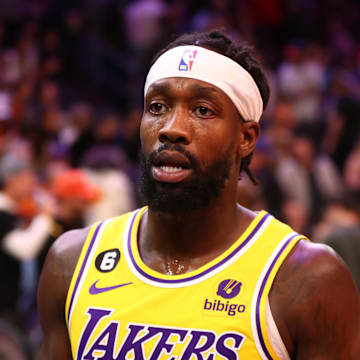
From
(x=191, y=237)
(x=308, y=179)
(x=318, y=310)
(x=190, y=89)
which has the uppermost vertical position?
(x=190, y=89)

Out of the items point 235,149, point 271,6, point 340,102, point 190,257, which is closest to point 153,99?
point 235,149

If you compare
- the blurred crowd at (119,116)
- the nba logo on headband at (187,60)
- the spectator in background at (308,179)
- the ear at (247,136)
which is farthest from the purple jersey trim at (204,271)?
the spectator in background at (308,179)

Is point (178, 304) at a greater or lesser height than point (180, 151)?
lesser

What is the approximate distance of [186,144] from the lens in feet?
8.84

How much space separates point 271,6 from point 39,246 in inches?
290

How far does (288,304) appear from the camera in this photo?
2604mm

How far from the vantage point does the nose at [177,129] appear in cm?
269

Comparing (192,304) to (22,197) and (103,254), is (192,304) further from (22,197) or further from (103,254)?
(22,197)

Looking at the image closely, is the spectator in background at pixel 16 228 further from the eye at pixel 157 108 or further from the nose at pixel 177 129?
the nose at pixel 177 129

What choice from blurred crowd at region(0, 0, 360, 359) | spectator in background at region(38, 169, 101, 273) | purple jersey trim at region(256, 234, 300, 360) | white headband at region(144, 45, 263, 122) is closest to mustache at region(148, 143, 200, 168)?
white headband at region(144, 45, 263, 122)

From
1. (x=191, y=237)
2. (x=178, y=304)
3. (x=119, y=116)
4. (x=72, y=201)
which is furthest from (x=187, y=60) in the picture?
(x=119, y=116)

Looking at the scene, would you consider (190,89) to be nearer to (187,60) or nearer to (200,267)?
(187,60)

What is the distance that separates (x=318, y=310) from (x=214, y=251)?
0.43 metres

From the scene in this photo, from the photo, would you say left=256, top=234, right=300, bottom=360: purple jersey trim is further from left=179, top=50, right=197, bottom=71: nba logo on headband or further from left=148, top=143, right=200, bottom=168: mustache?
left=179, top=50, right=197, bottom=71: nba logo on headband
